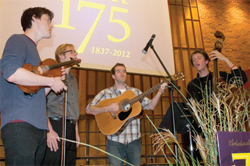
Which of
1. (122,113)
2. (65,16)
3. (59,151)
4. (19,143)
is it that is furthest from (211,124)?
(65,16)

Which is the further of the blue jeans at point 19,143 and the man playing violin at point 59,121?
the man playing violin at point 59,121

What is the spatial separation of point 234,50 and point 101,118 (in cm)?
643

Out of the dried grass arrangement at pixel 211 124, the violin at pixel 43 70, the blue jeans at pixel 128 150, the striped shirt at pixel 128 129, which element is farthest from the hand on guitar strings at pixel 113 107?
the dried grass arrangement at pixel 211 124

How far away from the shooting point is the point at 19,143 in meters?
1.42

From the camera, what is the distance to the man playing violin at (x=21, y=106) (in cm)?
144

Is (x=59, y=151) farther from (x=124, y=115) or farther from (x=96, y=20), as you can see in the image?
(x=96, y=20)

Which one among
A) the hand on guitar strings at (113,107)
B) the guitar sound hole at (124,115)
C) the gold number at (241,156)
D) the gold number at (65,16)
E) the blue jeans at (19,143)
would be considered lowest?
the gold number at (241,156)

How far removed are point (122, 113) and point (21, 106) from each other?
1.55 m

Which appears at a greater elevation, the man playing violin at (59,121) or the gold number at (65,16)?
the gold number at (65,16)

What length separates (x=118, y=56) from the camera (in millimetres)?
4070

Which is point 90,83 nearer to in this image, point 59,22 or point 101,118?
point 59,22

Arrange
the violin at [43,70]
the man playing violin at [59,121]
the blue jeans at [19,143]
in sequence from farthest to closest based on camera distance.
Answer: the man playing violin at [59,121] → the violin at [43,70] → the blue jeans at [19,143]

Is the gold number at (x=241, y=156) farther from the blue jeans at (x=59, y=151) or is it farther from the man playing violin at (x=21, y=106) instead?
the blue jeans at (x=59, y=151)

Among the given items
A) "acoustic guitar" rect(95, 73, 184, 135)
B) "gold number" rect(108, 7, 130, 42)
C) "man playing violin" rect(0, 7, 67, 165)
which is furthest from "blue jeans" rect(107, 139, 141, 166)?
"gold number" rect(108, 7, 130, 42)
